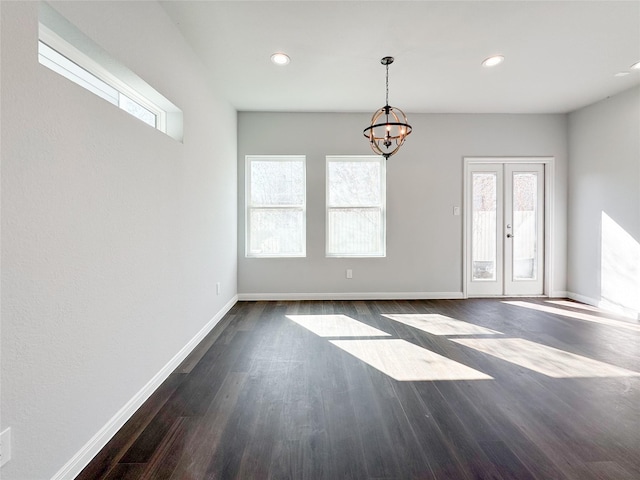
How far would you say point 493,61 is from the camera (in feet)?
10.1

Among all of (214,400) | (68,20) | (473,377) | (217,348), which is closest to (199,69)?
(68,20)

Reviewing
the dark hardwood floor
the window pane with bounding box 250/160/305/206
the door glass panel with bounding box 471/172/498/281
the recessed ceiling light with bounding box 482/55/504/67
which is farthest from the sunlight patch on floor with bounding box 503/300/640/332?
the window pane with bounding box 250/160/305/206

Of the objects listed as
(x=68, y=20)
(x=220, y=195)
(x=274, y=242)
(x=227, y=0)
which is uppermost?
(x=227, y=0)

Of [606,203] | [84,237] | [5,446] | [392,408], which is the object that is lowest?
[392,408]

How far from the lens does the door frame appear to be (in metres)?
4.68

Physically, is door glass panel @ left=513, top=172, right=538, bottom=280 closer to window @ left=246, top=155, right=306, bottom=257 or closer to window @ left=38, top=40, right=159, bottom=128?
window @ left=246, top=155, right=306, bottom=257

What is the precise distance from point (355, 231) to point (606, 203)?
338 centimetres

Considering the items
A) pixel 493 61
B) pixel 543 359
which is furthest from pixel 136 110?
pixel 543 359

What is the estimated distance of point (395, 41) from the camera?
272 centimetres

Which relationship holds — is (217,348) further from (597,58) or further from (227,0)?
(597,58)

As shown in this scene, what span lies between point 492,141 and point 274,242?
3.70m

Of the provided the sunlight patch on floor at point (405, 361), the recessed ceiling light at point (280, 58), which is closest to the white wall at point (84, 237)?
the recessed ceiling light at point (280, 58)

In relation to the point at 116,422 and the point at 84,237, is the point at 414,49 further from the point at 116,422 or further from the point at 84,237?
the point at 116,422

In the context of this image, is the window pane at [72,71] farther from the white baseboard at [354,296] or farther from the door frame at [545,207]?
the door frame at [545,207]
